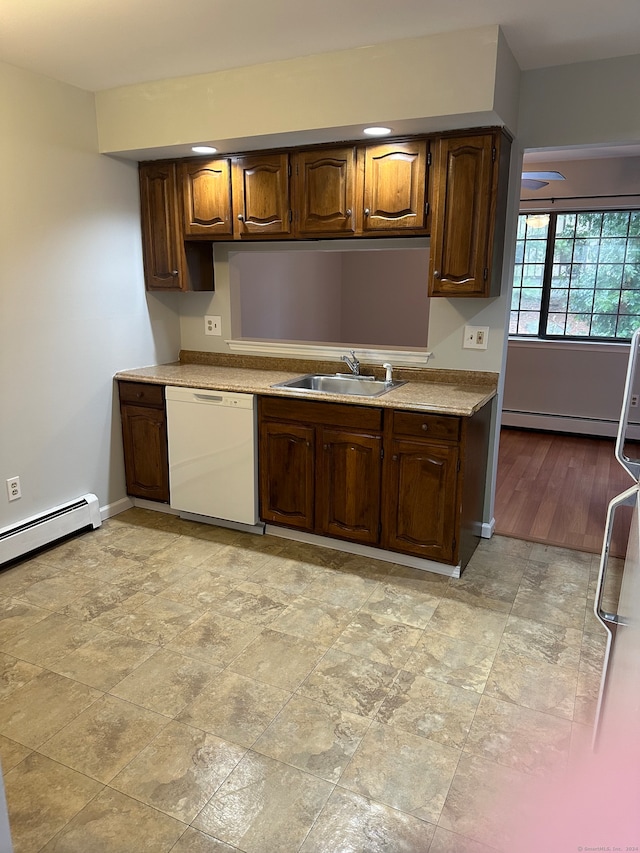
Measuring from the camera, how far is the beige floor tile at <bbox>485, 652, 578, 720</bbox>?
210 centimetres

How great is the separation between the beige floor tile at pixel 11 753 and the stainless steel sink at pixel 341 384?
201cm

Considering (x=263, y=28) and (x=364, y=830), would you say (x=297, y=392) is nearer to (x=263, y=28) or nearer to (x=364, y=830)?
(x=263, y=28)

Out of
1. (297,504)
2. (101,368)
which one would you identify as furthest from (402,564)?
(101,368)

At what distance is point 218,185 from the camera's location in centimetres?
Answer: 337

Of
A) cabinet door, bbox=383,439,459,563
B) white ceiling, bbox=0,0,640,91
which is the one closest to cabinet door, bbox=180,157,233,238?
white ceiling, bbox=0,0,640,91

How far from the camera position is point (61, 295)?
3.20 metres

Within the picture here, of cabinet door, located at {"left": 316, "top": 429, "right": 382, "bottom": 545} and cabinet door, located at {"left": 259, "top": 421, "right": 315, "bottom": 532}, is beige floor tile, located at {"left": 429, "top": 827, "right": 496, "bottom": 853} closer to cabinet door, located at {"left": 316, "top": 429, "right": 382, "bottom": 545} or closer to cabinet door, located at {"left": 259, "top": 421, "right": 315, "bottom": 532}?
cabinet door, located at {"left": 316, "top": 429, "right": 382, "bottom": 545}

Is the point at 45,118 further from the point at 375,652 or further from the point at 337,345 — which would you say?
the point at 375,652

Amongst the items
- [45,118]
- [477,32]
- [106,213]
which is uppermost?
[477,32]

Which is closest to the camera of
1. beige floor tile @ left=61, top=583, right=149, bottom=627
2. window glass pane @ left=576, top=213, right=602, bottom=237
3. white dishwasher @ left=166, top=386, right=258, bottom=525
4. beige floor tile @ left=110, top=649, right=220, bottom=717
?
beige floor tile @ left=110, top=649, right=220, bottom=717

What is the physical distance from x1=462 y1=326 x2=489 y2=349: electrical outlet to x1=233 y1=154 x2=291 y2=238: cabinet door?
114cm

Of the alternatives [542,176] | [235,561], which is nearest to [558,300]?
[542,176]

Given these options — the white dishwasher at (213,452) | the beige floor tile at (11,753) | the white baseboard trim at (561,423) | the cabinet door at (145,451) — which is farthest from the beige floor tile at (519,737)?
the white baseboard trim at (561,423)

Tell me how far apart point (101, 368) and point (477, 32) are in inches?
101
